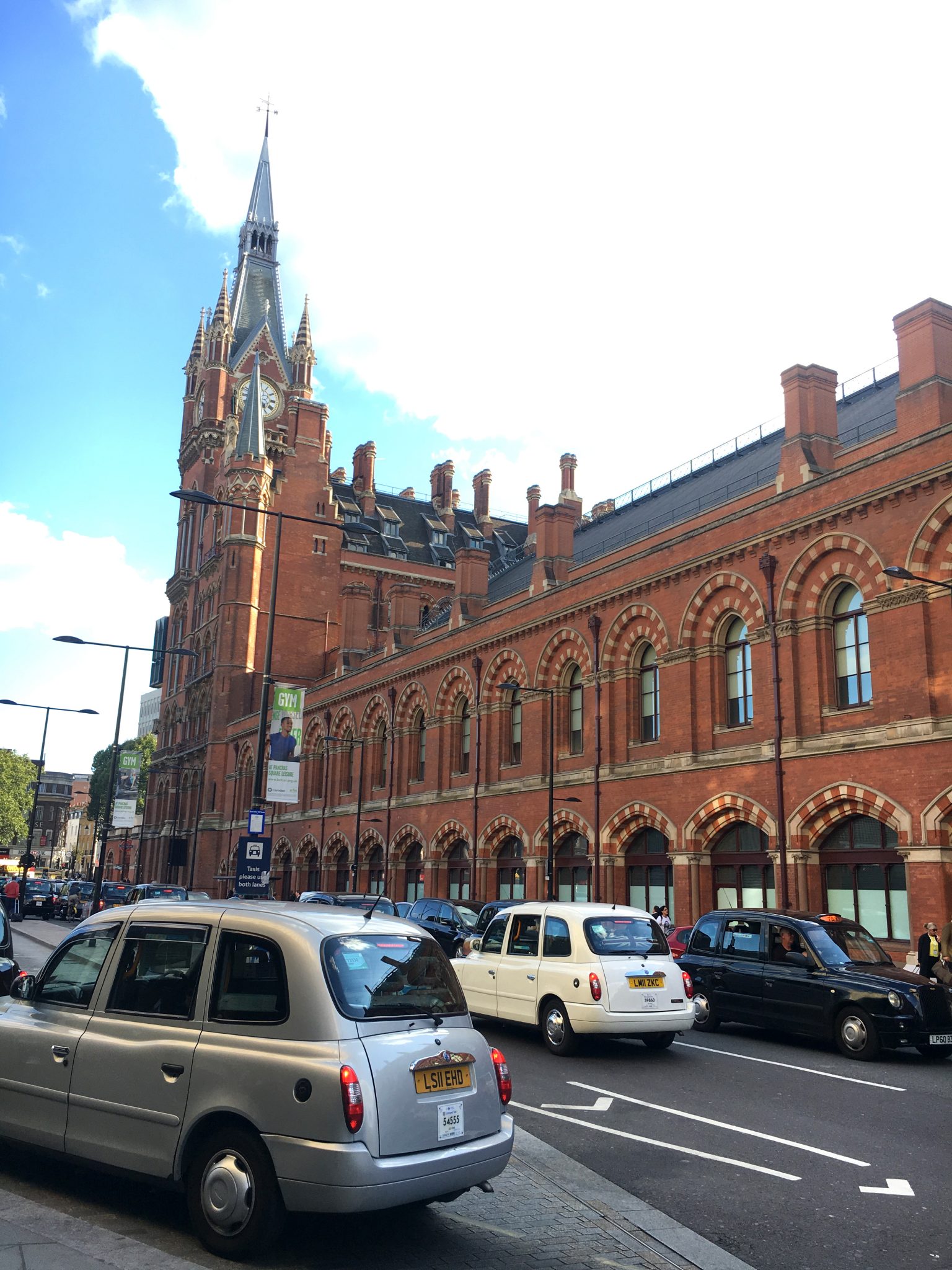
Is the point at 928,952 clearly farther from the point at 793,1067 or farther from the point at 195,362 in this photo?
the point at 195,362

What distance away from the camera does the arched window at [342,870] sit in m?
47.5

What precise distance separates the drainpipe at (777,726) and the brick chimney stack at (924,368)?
4.10m

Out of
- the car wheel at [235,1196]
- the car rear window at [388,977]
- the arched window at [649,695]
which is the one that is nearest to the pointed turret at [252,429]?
the arched window at [649,695]

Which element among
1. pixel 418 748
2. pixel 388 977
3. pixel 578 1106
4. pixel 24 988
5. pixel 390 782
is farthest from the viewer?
pixel 390 782

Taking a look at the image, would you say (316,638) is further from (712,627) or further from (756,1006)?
(756,1006)

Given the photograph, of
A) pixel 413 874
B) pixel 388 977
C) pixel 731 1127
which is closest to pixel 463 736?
pixel 413 874

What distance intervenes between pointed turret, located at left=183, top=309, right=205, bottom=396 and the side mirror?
260ft

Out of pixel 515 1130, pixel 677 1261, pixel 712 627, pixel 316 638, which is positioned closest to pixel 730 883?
pixel 712 627

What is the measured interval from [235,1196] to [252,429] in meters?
63.8

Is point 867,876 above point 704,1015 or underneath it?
above

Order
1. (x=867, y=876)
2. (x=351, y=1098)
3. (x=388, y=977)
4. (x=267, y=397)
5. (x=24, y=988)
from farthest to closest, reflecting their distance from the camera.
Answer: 1. (x=267, y=397)
2. (x=867, y=876)
3. (x=24, y=988)
4. (x=388, y=977)
5. (x=351, y=1098)

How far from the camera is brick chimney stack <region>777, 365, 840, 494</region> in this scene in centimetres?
2545

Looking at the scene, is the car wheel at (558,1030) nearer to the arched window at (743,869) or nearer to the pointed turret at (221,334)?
the arched window at (743,869)

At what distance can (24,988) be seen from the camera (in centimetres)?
699
